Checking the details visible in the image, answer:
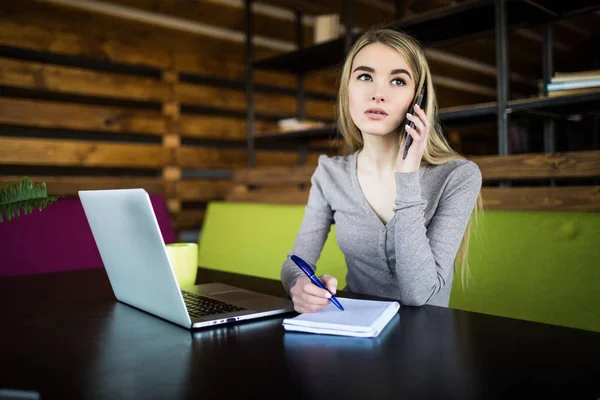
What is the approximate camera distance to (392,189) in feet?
4.62

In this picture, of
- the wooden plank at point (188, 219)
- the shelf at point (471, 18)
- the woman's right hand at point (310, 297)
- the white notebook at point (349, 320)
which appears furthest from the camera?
the wooden plank at point (188, 219)

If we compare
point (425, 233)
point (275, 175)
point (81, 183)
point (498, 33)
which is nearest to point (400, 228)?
point (425, 233)

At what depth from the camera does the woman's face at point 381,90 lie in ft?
4.21

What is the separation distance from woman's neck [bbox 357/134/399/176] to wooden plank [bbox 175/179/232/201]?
2.31 m

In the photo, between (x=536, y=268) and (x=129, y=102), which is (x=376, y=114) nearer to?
(x=536, y=268)

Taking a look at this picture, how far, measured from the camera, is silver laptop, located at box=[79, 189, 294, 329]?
0.76 metres

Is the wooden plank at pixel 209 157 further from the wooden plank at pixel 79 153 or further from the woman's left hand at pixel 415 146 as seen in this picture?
the woman's left hand at pixel 415 146

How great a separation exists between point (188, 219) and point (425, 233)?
2742 millimetres

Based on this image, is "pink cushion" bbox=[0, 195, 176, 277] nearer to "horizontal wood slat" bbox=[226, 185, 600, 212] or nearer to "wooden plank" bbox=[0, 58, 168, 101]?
"wooden plank" bbox=[0, 58, 168, 101]

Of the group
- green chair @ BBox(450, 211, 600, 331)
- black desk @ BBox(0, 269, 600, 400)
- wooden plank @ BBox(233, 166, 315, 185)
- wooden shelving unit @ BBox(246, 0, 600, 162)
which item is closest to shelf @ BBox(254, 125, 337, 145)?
wooden shelving unit @ BBox(246, 0, 600, 162)

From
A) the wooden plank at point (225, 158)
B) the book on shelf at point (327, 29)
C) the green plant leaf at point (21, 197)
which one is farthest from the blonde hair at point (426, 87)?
the wooden plank at point (225, 158)

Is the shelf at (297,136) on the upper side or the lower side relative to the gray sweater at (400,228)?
upper

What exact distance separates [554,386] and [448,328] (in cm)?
24

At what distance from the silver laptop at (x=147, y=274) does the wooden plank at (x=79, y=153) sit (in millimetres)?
2254
